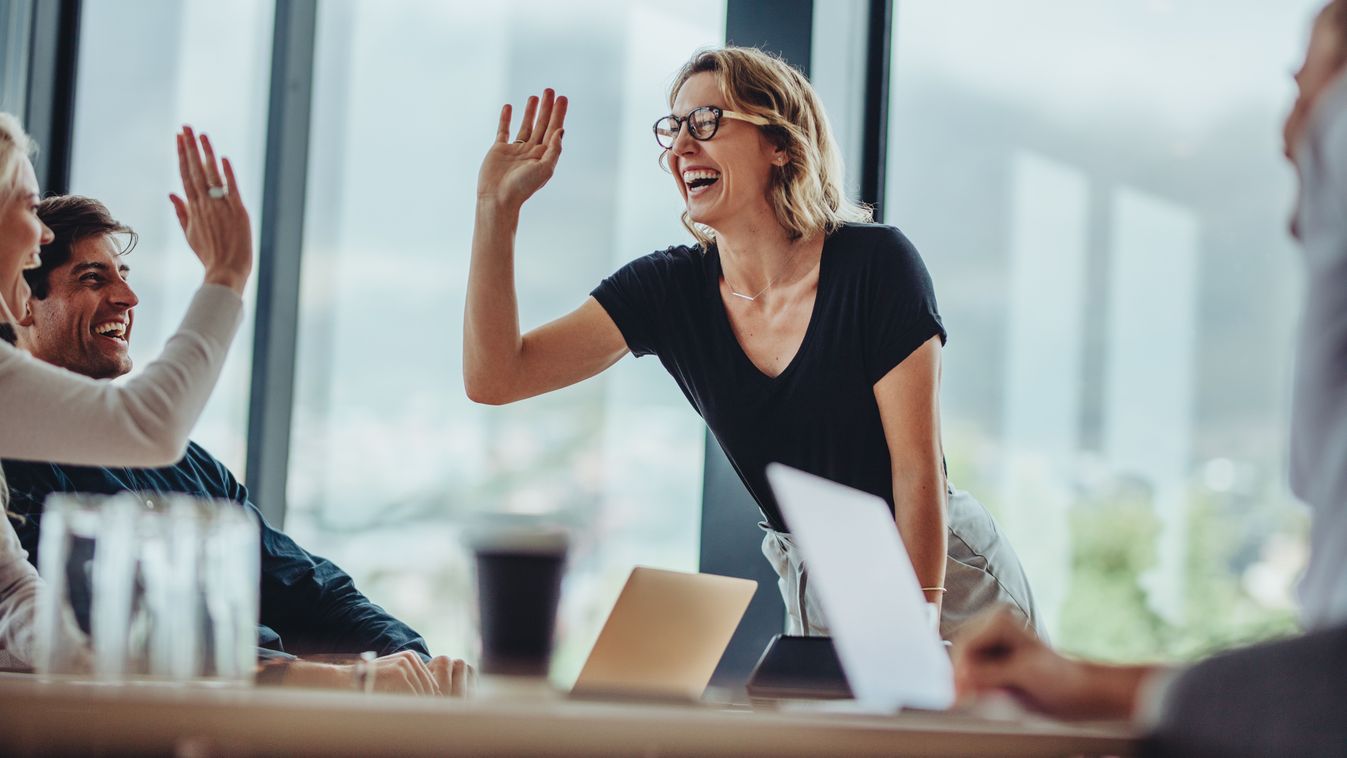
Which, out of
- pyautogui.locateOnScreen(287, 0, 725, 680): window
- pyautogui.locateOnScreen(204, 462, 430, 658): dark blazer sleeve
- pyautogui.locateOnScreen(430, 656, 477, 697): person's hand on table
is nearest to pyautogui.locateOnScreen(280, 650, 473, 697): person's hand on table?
pyautogui.locateOnScreen(430, 656, 477, 697): person's hand on table

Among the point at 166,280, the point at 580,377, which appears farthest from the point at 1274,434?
the point at 166,280

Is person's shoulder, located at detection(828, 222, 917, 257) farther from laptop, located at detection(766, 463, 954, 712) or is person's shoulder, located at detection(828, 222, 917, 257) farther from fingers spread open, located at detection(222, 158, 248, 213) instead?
laptop, located at detection(766, 463, 954, 712)

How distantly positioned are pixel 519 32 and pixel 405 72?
0.34 meters

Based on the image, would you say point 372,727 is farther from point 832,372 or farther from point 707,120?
point 707,120

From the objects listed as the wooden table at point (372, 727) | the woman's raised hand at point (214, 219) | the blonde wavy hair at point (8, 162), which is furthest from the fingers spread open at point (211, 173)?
the wooden table at point (372, 727)

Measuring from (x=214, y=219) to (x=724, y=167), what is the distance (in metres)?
1.07

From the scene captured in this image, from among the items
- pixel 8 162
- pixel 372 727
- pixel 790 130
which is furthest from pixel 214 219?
pixel 790 130

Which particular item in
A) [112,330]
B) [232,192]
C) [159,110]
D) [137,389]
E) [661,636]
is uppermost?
[159,110]

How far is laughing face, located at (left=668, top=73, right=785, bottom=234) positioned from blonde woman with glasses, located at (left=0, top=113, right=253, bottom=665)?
98 centimetres

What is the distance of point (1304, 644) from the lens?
2.40 ft

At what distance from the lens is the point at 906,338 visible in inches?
83.5

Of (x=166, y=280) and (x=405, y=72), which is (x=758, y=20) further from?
Answer: (x=166, y=280)

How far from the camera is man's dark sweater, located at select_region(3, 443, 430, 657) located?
2369 millimetres

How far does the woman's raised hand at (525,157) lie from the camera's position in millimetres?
2289
